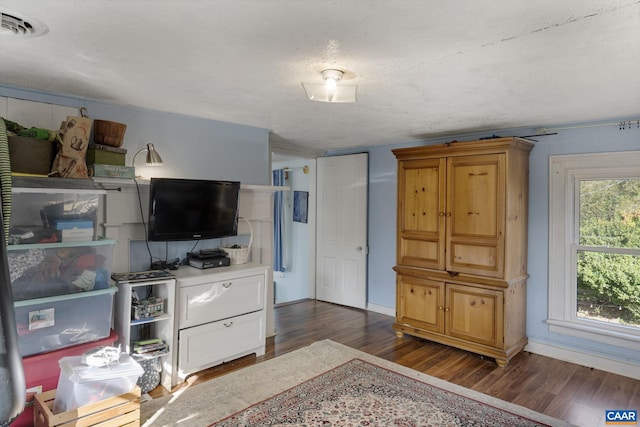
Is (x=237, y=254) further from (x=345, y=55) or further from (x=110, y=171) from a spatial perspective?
(x=345, y=55)

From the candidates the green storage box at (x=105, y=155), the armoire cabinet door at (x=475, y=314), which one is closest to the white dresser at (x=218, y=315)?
the green storage box at (x=105, y=155)

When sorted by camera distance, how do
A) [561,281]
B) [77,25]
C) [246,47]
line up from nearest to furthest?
[77,25], [246,47], [561,281]

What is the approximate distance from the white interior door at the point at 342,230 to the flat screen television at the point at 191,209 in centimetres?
212

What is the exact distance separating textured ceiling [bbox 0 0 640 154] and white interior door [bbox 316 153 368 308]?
201 centimetres

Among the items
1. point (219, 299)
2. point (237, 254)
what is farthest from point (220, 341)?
point (237, 254)

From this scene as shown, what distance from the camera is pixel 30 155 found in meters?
2.40

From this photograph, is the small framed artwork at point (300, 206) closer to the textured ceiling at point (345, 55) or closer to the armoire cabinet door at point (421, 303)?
the armoire cabinet door at point (421, 303)

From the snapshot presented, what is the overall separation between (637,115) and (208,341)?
3.97 metres

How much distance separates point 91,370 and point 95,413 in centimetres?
23

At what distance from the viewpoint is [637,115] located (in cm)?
319

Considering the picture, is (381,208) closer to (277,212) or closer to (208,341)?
(277,212)

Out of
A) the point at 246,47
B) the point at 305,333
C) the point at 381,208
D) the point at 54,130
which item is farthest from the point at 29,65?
the point at 381,208

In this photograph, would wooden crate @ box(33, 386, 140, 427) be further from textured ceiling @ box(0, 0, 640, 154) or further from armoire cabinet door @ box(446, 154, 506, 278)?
armoire cabinet door @ box(446, 154, 506, 278)

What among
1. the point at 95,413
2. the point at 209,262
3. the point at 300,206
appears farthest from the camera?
the point at 300,206
